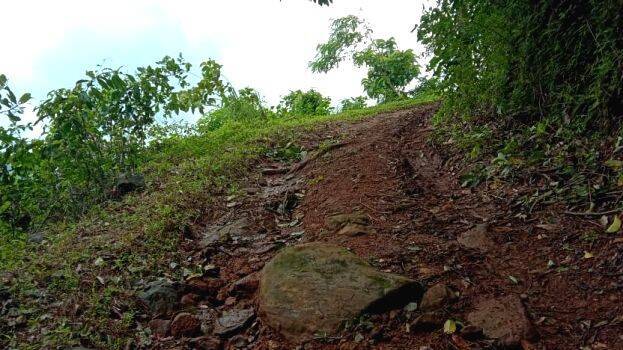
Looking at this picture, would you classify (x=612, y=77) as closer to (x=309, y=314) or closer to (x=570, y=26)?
(x=570, y=26)

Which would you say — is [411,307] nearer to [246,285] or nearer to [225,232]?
[246,285]

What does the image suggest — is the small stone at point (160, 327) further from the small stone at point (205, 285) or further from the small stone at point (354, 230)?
the small stone at point (354, 230)

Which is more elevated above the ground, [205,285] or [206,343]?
[205,285]

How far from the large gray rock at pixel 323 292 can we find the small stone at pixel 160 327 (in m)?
0.63

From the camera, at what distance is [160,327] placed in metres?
3.05

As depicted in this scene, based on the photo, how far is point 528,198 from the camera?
381 cm

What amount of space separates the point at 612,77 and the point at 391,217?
6.62 feet

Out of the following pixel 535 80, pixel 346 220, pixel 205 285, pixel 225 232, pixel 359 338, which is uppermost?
pixel 535 80

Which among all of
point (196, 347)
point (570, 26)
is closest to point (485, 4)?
point (570, 26)

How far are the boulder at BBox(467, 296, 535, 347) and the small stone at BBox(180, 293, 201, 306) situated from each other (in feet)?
6.15

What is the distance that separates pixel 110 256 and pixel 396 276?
2.49 metres

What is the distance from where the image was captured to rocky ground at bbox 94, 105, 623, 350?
99.1 inches

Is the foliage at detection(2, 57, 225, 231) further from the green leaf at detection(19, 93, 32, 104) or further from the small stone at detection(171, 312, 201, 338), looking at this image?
the small stone at detection(171, 312, 201, 338)

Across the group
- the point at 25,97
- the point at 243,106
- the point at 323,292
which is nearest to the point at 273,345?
the point at 323,292
